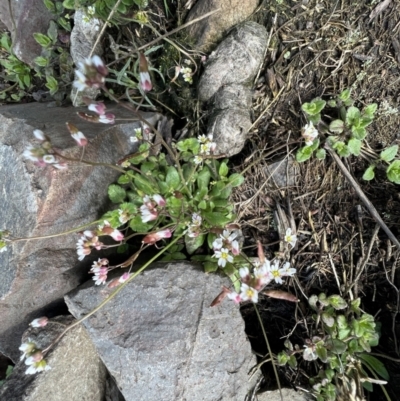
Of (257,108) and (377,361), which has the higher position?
(257,108)

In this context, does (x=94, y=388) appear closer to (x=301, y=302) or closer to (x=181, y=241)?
(x=181, y=241)

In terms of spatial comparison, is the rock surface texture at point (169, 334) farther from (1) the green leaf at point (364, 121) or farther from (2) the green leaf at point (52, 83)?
(2) the green leaf at point (52, 83)

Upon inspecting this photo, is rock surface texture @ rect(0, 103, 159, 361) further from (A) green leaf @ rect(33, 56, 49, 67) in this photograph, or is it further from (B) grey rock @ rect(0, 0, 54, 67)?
(B) grey rock @ rect(0, 0, 54, 67)

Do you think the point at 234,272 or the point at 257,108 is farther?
the point at 257,108

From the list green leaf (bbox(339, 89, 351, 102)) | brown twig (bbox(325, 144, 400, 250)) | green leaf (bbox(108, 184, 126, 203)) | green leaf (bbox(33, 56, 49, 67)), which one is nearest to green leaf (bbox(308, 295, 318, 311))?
brown twig (bbox(325, 144, 400, 250))

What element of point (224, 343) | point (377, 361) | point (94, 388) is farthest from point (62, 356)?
point (377, 361)

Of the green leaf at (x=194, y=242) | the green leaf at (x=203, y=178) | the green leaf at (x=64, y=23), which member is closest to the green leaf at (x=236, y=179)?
the green leaf at (x=203, y=178)
